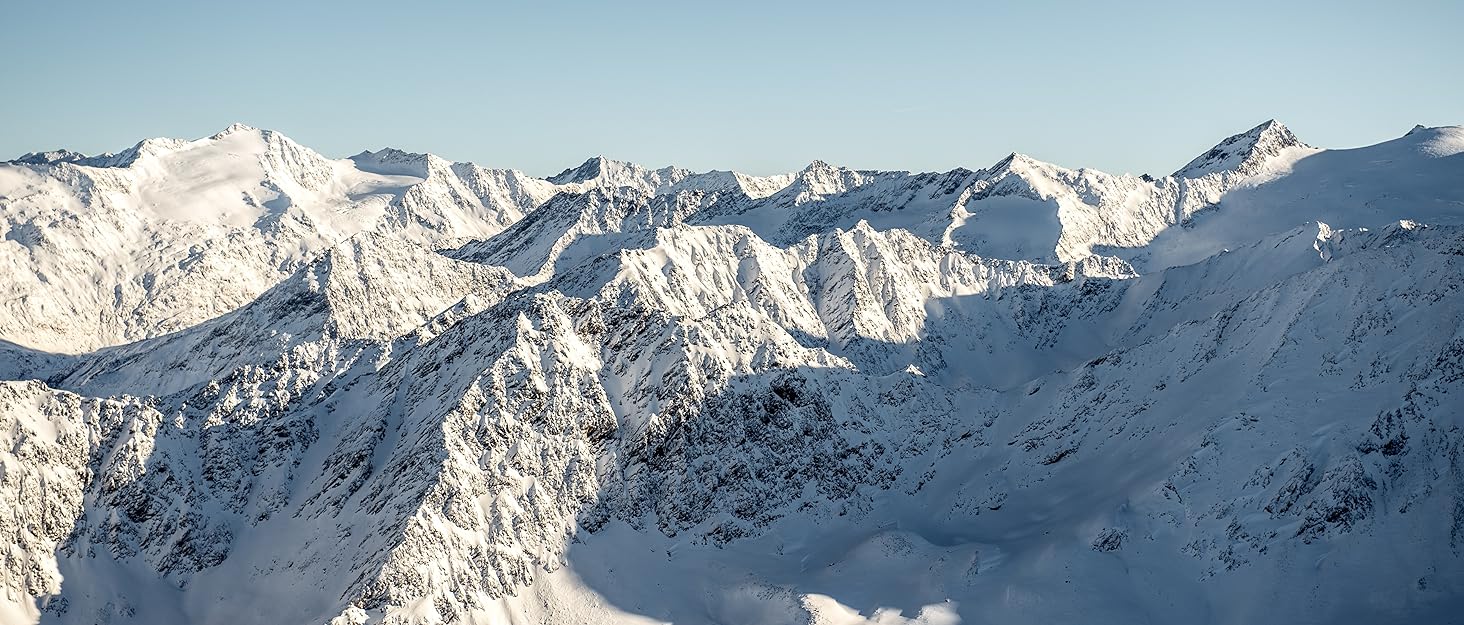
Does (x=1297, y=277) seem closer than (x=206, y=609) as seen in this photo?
No

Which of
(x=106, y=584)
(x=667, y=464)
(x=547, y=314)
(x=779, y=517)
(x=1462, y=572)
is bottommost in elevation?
(x=1462, y=572)

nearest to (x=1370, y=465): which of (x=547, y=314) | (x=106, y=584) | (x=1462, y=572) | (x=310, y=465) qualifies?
(x=1462, y=572)

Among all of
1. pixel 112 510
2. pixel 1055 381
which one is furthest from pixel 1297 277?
pixel 112 510

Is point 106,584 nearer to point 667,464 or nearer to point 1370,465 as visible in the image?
point 667,464

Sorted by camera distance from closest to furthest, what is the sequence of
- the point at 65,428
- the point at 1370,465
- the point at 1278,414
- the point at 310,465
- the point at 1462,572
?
the point at 1462,572, the point at 1370,465, the point at 1278,414, the point at 65,428, the point at 310,465

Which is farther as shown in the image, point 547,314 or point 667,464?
point 547,314

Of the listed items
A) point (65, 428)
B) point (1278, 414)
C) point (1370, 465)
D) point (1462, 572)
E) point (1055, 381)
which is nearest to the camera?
point (1462, 572)

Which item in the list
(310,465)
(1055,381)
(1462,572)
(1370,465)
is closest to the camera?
(1462,572)

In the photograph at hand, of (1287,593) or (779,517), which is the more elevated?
(779,517)

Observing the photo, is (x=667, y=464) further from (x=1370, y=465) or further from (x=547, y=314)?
(x=1370, y=465)
